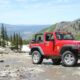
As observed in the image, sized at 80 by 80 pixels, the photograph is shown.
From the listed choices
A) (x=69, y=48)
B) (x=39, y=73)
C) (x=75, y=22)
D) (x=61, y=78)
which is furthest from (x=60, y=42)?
(x=75, y=22)

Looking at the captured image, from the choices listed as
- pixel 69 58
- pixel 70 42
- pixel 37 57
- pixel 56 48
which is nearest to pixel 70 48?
pixel 70 42

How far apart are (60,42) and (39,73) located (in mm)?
4374

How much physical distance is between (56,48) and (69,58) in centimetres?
126

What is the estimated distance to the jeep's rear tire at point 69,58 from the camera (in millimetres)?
21625

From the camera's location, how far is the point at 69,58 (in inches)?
861

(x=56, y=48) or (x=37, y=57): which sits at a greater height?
(x=56, y=48)

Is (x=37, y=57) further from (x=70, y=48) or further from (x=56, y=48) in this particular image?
(x=70, y=48)

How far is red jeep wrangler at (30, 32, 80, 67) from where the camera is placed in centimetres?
2173

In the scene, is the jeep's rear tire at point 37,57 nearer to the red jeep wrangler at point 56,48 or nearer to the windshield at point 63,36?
the red jeep wrangler at point 56,48

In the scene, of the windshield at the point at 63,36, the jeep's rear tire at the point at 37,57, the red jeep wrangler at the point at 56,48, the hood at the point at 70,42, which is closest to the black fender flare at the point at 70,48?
the red jeep wrangler at the point at 56,48

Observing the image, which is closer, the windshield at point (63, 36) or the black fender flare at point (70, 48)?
the black fender flare at point (70, 48)

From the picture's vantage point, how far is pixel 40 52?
24.0 m

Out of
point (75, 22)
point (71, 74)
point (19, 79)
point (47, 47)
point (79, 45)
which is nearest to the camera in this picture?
point (19, 79)

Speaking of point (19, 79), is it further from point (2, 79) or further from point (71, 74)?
point (71, 74)
